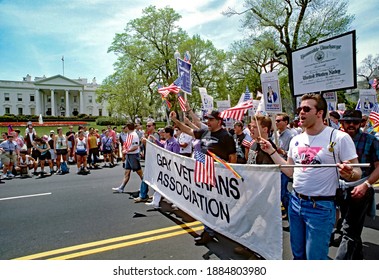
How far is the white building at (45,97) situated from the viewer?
3349 inches

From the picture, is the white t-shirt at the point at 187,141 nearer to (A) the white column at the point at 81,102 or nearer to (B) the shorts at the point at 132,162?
(B) the shorts at the point at 132,162

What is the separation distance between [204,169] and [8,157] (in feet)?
32.1

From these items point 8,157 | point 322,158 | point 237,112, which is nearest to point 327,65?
point 237,112

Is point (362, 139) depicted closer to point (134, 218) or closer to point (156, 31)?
point (134, 218)

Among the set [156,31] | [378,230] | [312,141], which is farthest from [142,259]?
[156,31]

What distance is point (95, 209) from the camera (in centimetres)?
577

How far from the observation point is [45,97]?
9056 centimetres

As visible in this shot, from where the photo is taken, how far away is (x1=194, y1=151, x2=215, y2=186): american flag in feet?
12.0

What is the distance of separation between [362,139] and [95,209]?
5.05 metres

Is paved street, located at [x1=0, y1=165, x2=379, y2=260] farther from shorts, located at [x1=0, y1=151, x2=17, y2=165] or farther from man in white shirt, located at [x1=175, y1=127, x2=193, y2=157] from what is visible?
shorts, located at [x1=0, y1=151, x2=17, y2=165]

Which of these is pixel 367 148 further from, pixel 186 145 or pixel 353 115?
pixel 186 145

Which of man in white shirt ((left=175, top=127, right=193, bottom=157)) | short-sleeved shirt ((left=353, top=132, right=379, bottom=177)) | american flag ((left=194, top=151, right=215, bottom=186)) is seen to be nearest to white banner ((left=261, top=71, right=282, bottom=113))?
short-sleeved shirt ((left=353, top=132, right=379, bottom=177))

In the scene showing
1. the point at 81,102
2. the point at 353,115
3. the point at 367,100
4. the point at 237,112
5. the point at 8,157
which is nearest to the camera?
the point at 353,115

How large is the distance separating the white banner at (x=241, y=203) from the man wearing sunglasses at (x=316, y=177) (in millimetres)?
319
